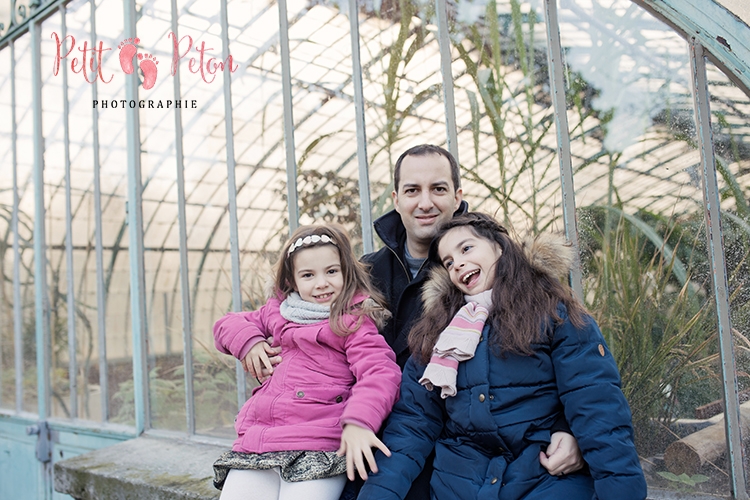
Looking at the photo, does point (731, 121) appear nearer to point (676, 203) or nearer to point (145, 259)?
point (676, 203)

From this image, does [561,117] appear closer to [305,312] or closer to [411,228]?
[411,228]

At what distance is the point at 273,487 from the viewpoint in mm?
1816

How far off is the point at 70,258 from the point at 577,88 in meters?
3.56

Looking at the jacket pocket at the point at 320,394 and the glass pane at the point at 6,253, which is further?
the glass pane at the point at 6,253

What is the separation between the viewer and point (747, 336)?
6.31ft

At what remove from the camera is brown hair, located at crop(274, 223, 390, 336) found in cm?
191

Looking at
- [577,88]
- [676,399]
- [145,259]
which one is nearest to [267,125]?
[145,259]

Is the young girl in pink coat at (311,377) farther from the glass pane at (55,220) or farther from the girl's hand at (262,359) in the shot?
the glass pane at (55,220)

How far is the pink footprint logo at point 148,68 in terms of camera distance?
3.72m

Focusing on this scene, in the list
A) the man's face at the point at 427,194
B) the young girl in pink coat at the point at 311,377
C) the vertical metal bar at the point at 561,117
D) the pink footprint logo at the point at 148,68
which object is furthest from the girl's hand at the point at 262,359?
the pink footprint logo at the point at 148,68

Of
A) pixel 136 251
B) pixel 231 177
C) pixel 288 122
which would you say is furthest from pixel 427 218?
pixel 136 251

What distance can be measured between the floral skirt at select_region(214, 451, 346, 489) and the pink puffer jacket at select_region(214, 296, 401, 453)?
18 mm

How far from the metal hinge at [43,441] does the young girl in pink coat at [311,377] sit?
2994mm

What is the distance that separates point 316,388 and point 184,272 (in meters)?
1.93
